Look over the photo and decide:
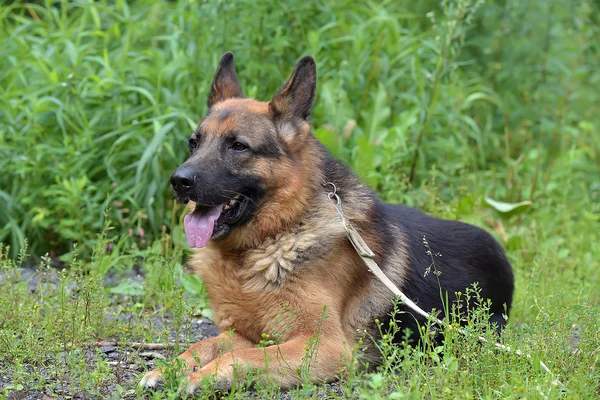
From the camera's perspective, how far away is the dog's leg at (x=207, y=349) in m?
3.42

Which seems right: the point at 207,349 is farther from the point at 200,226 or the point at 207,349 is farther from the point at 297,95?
the point at 297,95

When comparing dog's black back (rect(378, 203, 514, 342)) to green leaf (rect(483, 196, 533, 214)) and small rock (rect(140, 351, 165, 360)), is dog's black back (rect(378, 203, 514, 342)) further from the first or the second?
green leaf (rect(483, 196, 533, 214))

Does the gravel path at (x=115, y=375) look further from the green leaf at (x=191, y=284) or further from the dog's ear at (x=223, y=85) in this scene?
the dog's ear at (x=223, y=85)

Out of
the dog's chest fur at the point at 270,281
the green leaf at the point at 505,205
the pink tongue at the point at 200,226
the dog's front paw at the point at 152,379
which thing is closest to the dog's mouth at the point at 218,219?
the pink tongue at the point at 200,226

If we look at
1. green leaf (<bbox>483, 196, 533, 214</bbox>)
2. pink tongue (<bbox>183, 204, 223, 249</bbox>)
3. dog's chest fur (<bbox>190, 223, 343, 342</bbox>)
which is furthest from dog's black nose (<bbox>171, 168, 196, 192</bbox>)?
green leaf (<bbox>483, 196, 533, 214</bbox>)

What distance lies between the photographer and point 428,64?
277 inches

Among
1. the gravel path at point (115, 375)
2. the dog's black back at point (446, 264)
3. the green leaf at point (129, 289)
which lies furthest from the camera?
the green leaf at point (129, 289)

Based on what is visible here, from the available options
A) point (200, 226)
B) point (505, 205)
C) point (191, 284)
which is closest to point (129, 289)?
point (191, 284)

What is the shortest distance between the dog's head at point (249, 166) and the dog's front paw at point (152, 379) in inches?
29.2

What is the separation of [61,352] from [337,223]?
160 centimetres

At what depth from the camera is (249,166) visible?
386 cm

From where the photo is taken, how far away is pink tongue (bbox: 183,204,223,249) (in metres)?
3.80

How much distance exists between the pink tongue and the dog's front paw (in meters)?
0.74

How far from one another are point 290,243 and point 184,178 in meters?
0.66
